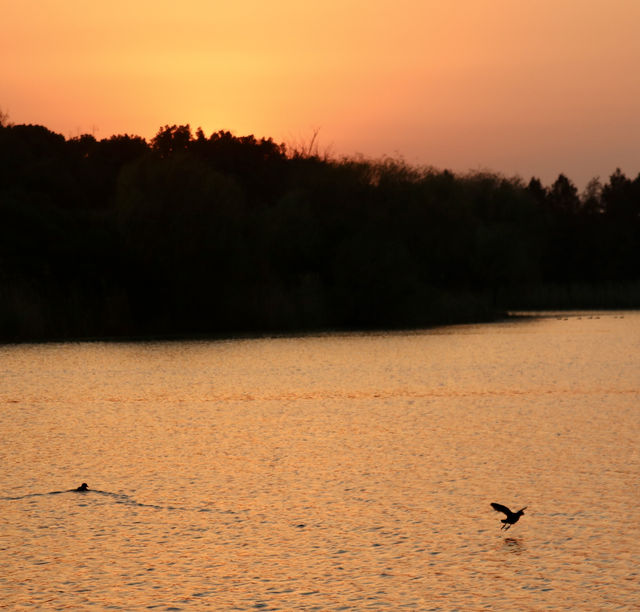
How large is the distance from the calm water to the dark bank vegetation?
1262 centimetres

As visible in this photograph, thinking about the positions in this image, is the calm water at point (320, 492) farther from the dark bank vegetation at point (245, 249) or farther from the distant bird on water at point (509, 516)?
the dark bank vegetation at point (245, 249)

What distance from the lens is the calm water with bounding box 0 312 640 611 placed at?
7.18m

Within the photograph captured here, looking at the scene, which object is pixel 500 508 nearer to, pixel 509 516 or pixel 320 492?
pixel 509 516

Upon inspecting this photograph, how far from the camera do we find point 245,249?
36406mm

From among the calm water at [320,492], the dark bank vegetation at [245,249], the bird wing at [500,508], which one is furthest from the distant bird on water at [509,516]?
the dark bank vegetation at [245,249]

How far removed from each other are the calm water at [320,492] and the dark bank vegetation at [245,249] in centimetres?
1262

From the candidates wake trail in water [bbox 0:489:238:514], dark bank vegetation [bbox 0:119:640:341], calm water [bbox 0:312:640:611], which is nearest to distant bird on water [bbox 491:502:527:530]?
calm water [bbox 0:312:640:611]

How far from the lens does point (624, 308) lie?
49.4m

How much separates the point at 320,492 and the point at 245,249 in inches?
1048

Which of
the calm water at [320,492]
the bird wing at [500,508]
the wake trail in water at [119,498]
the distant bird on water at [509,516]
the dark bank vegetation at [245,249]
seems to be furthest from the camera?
the dark bank vegetation at [245,249]

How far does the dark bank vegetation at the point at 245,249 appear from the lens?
33.8 metres

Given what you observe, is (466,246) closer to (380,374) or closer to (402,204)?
(402,204)

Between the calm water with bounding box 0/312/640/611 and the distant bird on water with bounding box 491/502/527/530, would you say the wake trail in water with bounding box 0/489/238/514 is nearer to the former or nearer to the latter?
the calm water with bounding box 0/312/640/611

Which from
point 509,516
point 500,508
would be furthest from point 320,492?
point 509,516
